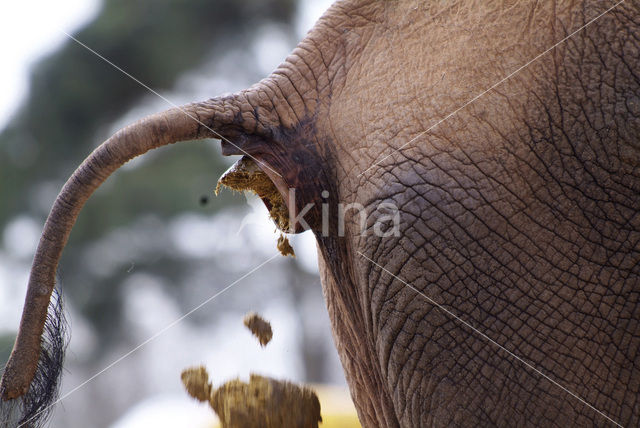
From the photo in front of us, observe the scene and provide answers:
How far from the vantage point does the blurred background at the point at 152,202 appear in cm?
1055

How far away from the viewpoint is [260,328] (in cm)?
256

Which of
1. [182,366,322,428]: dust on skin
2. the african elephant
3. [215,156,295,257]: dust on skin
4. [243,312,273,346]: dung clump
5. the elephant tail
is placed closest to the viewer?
the african elephant

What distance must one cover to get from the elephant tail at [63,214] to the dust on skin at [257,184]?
146mm

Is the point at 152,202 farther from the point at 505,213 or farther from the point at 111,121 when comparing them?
the point at 505,213

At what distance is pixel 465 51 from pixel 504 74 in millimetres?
122

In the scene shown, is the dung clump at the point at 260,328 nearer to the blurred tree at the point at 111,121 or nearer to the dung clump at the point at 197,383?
the dung clump at the point at 197,383

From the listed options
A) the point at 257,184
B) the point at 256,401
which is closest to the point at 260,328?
the point at 256,401

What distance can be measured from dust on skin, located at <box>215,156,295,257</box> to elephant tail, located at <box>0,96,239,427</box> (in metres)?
0.15

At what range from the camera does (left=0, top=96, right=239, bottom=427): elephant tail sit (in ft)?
7.04

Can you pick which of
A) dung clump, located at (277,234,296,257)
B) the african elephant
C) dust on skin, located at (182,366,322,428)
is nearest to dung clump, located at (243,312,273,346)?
dust on skin, located at (182,366,322,428)

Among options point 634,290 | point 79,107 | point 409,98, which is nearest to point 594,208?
point 634,290

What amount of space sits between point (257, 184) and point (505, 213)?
81 cm

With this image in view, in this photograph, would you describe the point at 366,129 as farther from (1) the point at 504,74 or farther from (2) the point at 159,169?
(2) the point at 159,169

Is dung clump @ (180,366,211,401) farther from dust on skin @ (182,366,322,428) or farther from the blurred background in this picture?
the blurred background
